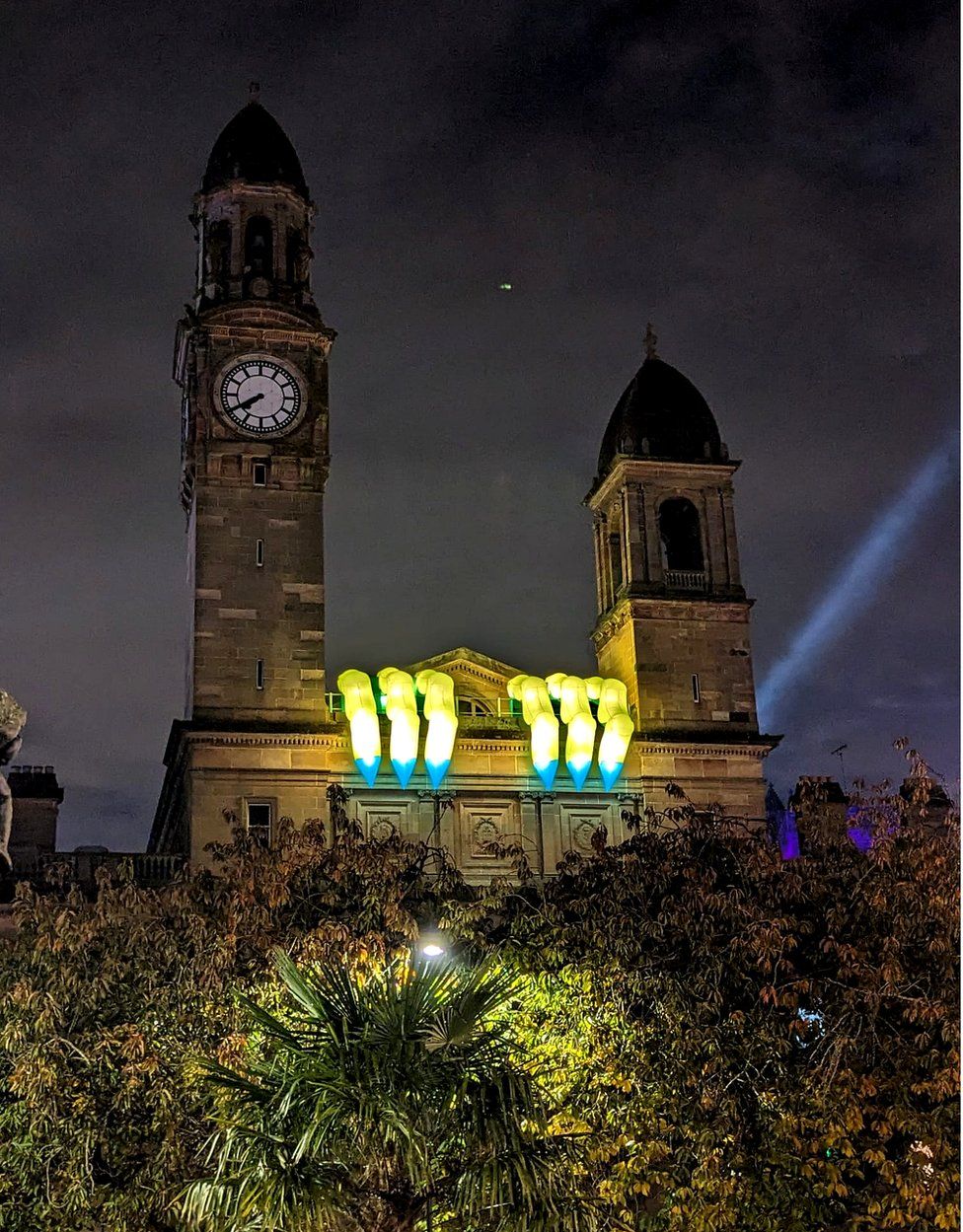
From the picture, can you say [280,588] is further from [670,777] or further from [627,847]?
[627,847]

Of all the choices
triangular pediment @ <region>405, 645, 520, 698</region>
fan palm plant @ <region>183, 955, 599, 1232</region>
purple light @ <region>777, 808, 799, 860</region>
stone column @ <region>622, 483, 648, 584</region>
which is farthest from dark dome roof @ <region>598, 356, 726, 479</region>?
fan palm plant @ <region>183, 955, 599, 1232</region>

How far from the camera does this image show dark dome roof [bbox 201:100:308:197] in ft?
167

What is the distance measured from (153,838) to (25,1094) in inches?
1294

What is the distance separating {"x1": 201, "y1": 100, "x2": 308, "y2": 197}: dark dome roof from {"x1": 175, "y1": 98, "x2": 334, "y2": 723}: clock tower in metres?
0.08

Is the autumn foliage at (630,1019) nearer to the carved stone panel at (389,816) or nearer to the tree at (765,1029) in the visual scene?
the tree at (765,1029)

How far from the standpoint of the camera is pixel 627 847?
90.6ft

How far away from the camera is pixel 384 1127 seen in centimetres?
1838

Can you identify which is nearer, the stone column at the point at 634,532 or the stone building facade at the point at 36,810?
the stone column at the point at 634,532

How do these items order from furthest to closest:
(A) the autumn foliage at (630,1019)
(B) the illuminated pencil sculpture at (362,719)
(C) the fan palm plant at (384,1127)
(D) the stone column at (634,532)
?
1. (D) the stone column at (634,532)
2. (B) the illuminated pencil sculpture at (362,719)
3. (A) the autumn foliage at (630,1019)
4. (C) the fan palm plant at (384,1127)

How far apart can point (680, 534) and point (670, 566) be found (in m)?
1.12

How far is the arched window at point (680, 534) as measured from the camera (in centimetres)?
5159

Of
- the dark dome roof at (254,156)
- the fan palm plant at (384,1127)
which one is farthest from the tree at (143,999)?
the dark dome roof at (254,156)

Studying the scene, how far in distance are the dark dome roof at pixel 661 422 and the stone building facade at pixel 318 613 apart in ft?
0.24

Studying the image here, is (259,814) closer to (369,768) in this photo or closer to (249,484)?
(369,768)
